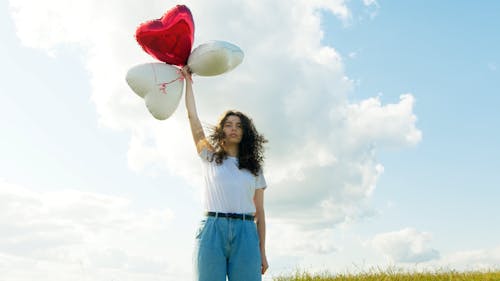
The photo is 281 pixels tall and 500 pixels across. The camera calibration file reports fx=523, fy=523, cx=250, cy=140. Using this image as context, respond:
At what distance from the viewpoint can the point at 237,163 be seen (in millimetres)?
3793

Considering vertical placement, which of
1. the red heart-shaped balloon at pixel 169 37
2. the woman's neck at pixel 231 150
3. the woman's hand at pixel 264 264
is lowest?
the woman's hand at pixel 264 264

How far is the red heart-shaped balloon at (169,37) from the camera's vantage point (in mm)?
4625

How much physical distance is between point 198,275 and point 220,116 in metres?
1.23

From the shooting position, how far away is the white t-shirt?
3570 mm

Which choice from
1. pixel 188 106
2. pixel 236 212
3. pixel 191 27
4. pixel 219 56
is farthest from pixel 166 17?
pixel 236 212

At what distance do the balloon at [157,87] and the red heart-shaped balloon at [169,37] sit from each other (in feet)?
0.75

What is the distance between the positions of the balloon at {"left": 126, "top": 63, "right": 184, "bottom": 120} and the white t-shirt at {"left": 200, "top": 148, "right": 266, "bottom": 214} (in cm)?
81

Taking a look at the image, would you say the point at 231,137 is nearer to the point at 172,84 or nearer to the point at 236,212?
the point at 236,212

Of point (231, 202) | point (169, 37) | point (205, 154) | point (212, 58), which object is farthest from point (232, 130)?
point (169, 37)

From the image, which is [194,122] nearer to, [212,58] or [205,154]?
[205,154]

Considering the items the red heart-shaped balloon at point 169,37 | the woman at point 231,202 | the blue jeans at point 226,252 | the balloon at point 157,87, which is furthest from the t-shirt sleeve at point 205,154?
the red heart-shaped balloon at point 169,37

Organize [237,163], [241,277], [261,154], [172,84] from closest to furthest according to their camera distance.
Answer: [241,277], [237,163], [261,154], [172,84]

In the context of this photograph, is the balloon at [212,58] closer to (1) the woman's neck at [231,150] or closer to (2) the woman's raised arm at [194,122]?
(2) the woman's raised arm at [194,122]

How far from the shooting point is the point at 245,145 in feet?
12.9
